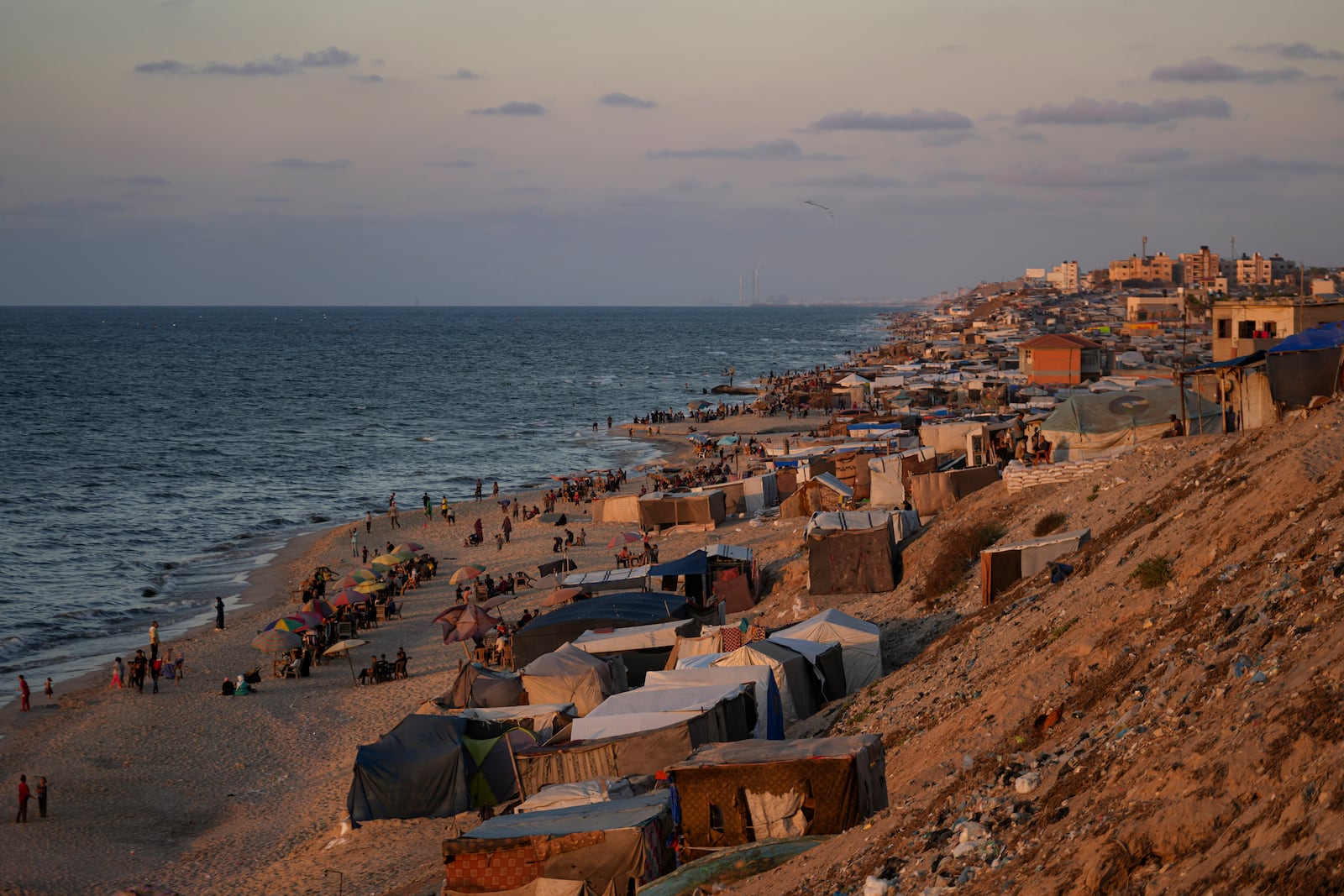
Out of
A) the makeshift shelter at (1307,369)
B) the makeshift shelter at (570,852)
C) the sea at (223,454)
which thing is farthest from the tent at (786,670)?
the sea at (223,454)

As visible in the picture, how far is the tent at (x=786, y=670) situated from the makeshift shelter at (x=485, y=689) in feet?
10.4

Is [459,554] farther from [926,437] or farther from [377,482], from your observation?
[377,482]

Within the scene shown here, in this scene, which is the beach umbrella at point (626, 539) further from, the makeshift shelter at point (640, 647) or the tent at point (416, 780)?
the tent at point (416, 780)

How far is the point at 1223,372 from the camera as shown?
901 inches

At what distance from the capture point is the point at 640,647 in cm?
2055

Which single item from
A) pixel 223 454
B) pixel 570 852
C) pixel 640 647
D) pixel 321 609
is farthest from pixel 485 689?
pixel 223 454

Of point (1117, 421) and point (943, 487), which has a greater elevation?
point (1117, 421)

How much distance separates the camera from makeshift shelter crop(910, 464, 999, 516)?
26562 mm

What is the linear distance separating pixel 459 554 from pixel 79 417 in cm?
6242

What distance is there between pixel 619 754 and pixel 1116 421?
53.2 ft

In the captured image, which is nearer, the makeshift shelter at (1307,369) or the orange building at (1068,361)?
the makeshift shelter at (1307,369)

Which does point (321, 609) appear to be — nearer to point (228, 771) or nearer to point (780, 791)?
point (228, 771)

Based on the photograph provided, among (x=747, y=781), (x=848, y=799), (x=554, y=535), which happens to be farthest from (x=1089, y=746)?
(x=554, y=535)

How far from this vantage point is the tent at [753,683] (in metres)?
15.9
